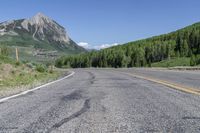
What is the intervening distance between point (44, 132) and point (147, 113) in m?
2.27

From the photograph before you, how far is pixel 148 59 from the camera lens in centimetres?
15912

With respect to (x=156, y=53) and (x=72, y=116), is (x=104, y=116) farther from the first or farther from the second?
(x=156, y=53)

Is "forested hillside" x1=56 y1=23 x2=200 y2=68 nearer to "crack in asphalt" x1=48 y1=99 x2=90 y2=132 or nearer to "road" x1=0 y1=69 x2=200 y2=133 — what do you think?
"road" x1=0 y1=69 x2=200 y2=133

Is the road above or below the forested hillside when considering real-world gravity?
below

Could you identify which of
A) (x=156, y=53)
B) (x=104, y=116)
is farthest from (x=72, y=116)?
(x=156, y=53)

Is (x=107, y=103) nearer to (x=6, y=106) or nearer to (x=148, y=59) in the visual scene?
(x=6, y=106)

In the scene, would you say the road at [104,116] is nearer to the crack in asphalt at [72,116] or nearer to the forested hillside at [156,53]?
the crack in asphalt at [72,116]

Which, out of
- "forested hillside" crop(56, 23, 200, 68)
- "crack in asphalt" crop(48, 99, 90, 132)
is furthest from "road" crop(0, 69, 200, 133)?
"forested hillside" crop(56, 23, 200, 68)

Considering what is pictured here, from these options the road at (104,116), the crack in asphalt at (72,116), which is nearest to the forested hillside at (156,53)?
the road at (104,116)

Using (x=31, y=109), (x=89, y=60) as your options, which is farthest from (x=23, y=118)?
(x=89, y=60)

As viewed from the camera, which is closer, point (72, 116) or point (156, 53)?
point (72, 116)

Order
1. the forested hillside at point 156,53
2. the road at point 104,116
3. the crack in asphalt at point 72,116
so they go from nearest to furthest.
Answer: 1. the road at point 104,116
2. the crack in asphalt at point 72,116
3. the forested hillside at point 156,53

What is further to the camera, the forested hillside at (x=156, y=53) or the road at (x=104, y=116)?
the forested hillside at (x=156, y=53)

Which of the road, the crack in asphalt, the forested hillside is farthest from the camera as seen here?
the forested hillside
